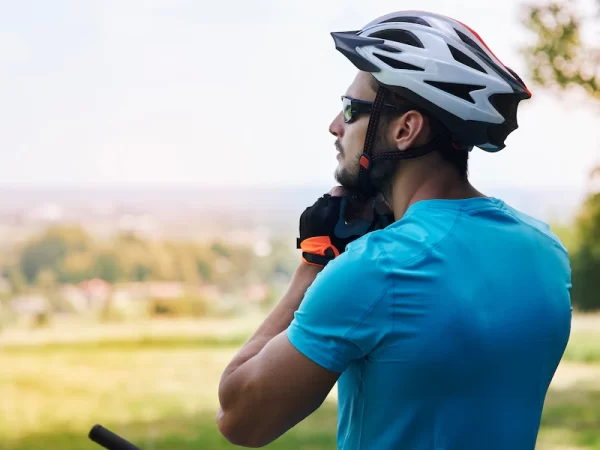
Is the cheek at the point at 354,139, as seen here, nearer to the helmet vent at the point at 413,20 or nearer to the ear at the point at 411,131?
the ear at the point at 411,131

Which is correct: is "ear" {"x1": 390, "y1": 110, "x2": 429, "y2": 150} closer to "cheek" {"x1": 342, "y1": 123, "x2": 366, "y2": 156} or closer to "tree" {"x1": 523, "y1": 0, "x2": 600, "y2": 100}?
"cheek" {"x1": 342, "y1": 123, "x2": 366, "y2": 156}

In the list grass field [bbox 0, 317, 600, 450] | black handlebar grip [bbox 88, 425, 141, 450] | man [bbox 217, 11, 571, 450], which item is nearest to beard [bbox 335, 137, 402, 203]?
man [bbox 217, 11, 571, 450]

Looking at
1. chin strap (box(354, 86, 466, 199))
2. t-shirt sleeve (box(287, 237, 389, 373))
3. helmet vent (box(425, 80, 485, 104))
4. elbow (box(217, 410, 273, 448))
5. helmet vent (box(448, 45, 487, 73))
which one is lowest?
elbow (box(217, 410, 273, 448))

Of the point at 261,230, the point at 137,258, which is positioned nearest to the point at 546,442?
the point at 261,230

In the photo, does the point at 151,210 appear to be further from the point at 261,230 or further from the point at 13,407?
the point at 13,407

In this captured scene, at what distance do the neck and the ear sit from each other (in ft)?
0.11

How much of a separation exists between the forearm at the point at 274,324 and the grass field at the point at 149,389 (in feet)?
15.1

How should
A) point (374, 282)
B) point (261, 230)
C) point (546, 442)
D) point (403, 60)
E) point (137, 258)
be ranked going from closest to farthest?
point (374, 282), point (403, 60), point (546, 442), point (261, 230), point (137, 258)

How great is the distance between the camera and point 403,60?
4.66ft

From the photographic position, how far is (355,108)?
1488mm

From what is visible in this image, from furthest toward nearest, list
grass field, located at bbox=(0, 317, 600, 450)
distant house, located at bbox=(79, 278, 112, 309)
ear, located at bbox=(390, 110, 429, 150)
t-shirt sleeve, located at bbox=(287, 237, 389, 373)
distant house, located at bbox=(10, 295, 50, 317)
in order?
1. distant house, located at bbox=(79, 278, 112, 309)
2. distant house, located at bbox=(10, 295, 50, 317)
3. grass field, located at bbox=(0, 317, 600, 450)
4. ear, located at bbox=(390, 110, 429, 150)
5. t-shirt sleeve, located at bbox=(287, 237, 389, 373)

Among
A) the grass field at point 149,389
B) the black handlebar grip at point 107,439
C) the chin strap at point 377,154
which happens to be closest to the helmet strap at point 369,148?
the chin strap at point 377,154

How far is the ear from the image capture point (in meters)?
1.43

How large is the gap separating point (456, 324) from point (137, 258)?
6841 mm
